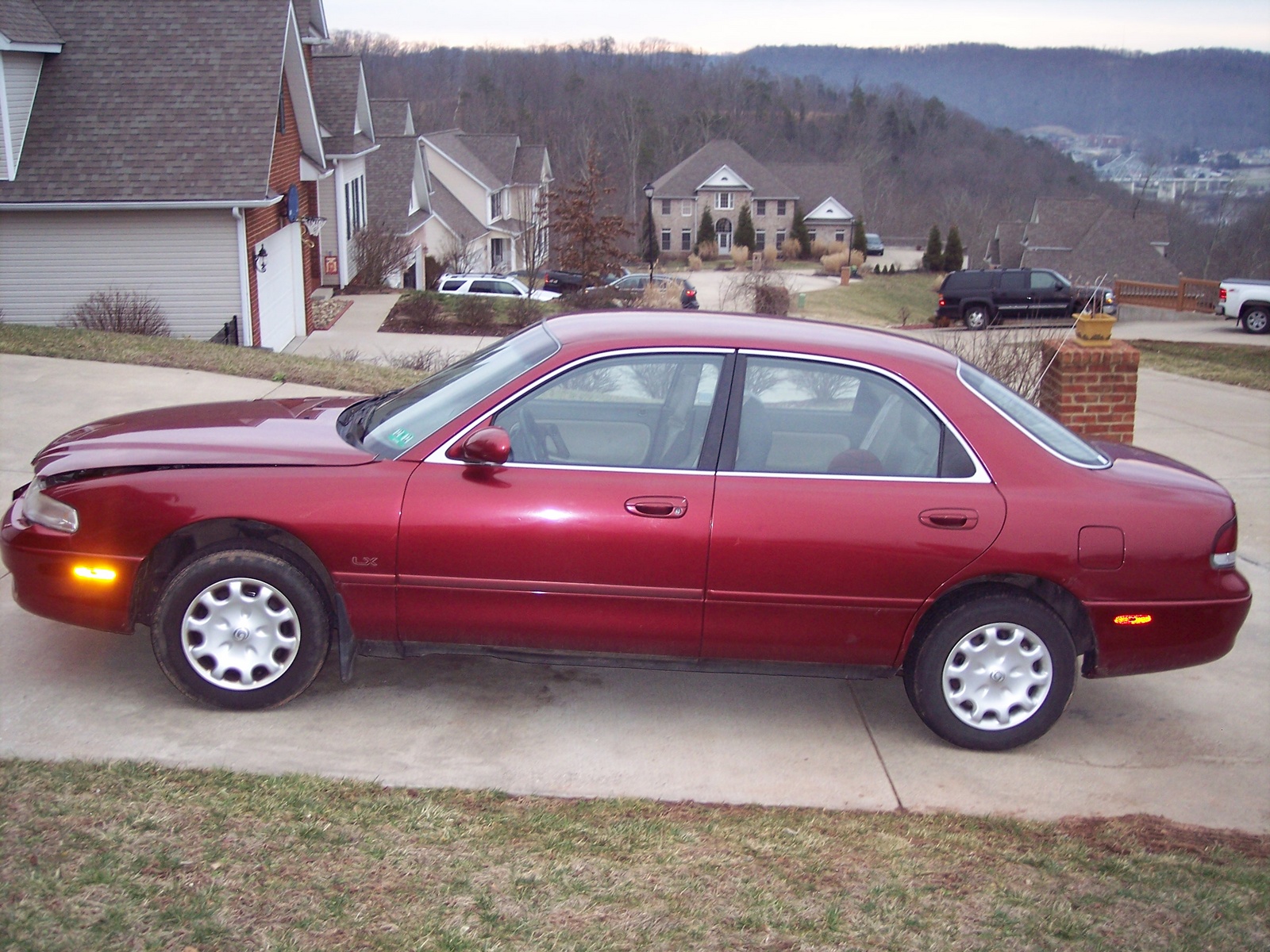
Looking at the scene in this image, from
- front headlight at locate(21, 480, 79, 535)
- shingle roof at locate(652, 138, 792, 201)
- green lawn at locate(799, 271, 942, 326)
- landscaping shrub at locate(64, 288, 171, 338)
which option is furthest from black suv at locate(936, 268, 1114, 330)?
shingle roof at locate(652, 138, 792, 201)

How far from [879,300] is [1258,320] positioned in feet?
88.2

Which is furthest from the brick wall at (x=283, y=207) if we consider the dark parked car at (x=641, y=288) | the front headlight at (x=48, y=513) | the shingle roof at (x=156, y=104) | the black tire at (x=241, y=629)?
the black tire at (x=241, y=629)

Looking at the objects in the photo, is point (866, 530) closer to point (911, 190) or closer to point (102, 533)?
point (102, 533)

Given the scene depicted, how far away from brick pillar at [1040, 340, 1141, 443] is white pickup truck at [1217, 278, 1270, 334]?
2404 centimetres

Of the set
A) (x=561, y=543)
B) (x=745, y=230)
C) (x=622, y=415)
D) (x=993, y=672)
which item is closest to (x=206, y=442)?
(x=561, y=543)

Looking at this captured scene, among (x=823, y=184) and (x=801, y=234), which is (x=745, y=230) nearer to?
(x=801, y=234)

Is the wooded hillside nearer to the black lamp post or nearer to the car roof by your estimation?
the black lamp post

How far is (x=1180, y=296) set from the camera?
3522cm

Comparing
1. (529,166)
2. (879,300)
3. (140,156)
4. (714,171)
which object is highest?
(714,171)

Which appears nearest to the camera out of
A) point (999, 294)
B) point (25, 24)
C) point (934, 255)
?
point (25, 24)

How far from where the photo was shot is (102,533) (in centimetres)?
437

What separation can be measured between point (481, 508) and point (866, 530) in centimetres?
144

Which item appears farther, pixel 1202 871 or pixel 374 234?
pixel 374 234

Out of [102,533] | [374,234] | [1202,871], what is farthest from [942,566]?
[374,234]
